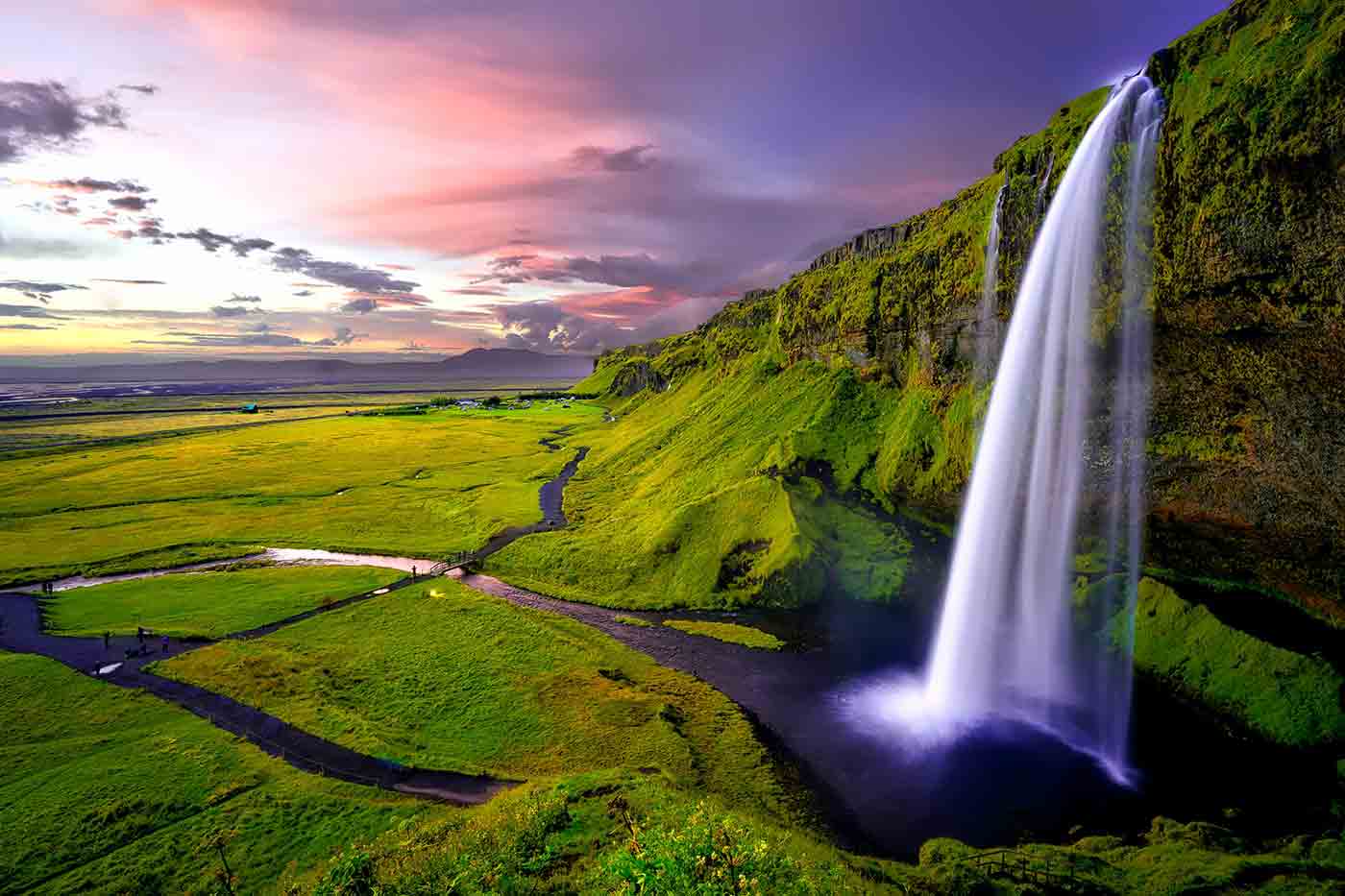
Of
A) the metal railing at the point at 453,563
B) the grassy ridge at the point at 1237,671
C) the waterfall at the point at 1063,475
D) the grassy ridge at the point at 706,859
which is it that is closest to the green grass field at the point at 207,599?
the metal railing at the point at 453,563

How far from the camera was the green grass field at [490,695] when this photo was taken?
117 feet

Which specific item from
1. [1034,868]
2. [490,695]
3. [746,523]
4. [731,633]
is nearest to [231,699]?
[490,695]

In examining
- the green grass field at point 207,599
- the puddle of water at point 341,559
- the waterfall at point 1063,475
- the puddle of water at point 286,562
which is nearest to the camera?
the waterfall at point 1063,475

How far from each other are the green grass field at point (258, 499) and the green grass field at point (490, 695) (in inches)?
1082

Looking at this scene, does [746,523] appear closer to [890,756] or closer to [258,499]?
[890,756]

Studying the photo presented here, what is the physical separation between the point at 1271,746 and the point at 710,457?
67.8 meters

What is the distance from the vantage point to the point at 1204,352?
3712 centimetres

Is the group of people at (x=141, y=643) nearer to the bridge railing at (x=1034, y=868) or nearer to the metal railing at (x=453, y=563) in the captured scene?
the metal railing at (x=453, y=563)

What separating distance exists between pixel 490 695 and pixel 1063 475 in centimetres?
4693

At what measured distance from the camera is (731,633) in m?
53.2

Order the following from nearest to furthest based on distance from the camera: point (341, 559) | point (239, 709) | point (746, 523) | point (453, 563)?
point (239, 709), point (746, 523), point (453, 563), point (341, 559)

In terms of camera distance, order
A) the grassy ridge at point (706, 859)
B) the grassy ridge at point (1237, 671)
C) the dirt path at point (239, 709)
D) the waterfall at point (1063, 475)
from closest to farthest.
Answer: the grassy ridge at point (706, 859)
the grassy ridge at point (1237, 671)
the dirt path at point (239, 709)
the waterfall at point (1063, 475)

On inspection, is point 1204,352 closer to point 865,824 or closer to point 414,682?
point 865,824

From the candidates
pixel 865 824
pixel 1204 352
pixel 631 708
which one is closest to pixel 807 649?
pixel 631 708
